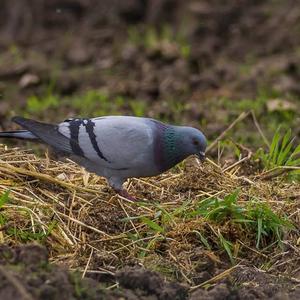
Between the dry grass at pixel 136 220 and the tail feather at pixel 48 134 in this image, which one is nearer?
the dry grass at pixel 136 220

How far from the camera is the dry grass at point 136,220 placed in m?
5.54

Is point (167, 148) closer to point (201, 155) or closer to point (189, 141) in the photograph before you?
point (189, 141)

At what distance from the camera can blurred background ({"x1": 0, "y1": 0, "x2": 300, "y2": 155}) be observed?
9.59 m

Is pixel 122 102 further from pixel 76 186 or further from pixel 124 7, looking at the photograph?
pixel 76 186

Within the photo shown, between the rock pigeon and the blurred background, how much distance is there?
2.09 meters

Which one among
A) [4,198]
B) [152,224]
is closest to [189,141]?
[152,224]

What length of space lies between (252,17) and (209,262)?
22.7 ft

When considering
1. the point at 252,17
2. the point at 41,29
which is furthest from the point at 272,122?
the point at 41,29

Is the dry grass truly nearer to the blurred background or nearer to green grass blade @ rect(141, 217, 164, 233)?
green grass blade @ rect(141, 217, 164, 233)

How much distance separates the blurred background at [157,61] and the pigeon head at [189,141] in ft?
6.58

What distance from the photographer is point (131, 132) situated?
20.7 feet

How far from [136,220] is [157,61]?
5458mm

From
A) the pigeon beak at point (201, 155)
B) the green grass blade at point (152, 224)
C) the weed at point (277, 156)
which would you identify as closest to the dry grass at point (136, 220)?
the green grass blade at point (152, 224)

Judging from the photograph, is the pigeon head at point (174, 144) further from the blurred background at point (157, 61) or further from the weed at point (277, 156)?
the blurred background at point (157, 61)
